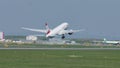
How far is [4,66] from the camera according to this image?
152 ft

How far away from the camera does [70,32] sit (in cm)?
16950

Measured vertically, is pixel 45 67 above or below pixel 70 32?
below

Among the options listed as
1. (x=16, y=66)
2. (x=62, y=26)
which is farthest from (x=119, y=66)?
(x=62, y=26)

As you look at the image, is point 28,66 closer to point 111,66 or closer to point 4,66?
point 4,66

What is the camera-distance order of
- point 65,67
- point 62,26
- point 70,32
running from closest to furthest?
point 65,67 → point 70,32 → point 62,26

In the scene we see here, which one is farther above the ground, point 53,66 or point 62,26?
point 62,26

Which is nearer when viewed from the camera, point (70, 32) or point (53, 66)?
point (53, 66)

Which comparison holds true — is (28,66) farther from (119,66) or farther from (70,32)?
(70,32)

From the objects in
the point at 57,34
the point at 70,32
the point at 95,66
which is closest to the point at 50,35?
the point at 57,34

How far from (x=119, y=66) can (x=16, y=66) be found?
11.1m

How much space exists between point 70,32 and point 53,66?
122314 millimetres

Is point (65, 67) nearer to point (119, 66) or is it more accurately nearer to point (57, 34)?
point (119, 66)

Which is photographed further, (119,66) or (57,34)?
(57,34)

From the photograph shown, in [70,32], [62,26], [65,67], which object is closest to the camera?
[65,67]
